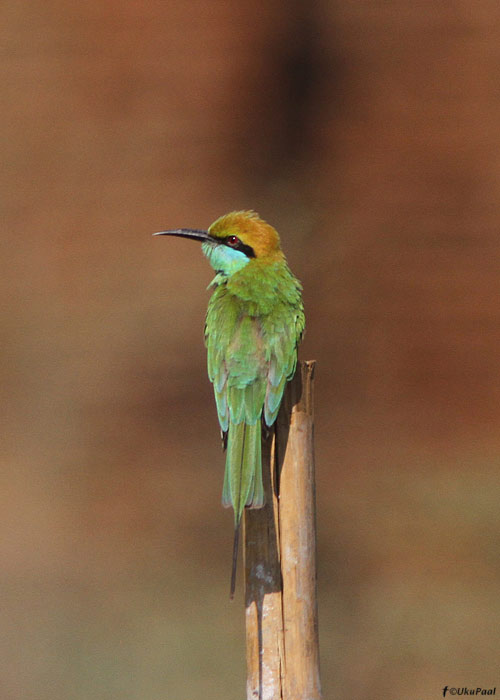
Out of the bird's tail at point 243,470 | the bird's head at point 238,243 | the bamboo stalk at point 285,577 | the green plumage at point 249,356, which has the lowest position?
the bamboo stalk at point 285,577

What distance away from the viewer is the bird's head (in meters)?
3.07

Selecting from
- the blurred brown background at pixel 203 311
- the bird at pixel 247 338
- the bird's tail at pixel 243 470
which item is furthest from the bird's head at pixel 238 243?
the blurred brown background at pixel 203 311

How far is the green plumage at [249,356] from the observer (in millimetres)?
2480

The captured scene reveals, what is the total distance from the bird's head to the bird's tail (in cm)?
67

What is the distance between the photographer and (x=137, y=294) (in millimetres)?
Result: 5719

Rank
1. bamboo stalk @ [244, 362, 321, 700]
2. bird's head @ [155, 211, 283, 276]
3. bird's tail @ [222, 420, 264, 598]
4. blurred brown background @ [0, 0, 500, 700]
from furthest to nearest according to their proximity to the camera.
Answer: blurred brown background @ [0, 0, 500, 700], bird's head @ [155, 211, 283, 276], bird's tail @ [222, 420, 264, 598], bamboo stalk @ [244, 362, 321, 700]

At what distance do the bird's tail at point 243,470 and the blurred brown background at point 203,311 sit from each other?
307 centimetres

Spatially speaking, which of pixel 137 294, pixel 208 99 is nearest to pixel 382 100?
pixel 208 99

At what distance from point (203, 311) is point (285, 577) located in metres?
3.53

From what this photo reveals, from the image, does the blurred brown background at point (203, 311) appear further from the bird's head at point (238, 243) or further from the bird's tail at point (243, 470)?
the bird's tail at point (243, 470)

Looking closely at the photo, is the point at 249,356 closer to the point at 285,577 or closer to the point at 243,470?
the point at 243,470

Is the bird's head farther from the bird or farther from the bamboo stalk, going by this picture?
the bamboo stalk

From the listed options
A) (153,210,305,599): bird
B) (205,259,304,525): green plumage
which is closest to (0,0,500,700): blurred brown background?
(153,210,305,599): bird

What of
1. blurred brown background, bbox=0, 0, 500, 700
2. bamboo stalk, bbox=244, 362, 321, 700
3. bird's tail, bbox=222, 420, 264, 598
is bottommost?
bamboo stalk, bbox=244, 362, 321, 700
